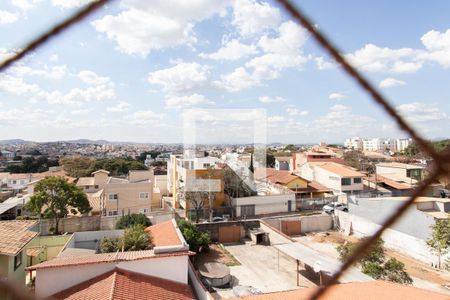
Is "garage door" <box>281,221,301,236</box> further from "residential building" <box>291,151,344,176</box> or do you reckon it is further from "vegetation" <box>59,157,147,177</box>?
"vegetation" <box>59,157,147,177</box>

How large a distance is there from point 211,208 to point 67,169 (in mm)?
21413

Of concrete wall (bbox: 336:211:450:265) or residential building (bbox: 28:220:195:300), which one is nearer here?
residential building (bbox: 28:220:195:300)

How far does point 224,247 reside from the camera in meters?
12.7

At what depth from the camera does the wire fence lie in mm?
572

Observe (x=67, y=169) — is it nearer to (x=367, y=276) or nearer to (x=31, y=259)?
(x=31, y=259)

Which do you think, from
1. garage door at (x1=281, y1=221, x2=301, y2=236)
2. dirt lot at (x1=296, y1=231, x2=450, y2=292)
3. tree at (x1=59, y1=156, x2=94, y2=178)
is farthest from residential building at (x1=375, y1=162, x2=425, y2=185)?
tree at (x1=59, y1=156, x2=94, y2=178)

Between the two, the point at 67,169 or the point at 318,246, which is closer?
the point at 318,246

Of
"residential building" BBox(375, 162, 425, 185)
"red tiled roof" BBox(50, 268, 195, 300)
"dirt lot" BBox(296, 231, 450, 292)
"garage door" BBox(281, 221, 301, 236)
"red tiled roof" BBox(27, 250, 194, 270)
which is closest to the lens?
"red tiled roof" BBox(50, 268, 195, 300)

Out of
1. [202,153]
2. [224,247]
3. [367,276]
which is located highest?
[202,153]

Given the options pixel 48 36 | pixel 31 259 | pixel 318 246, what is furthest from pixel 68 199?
pixel 48 36

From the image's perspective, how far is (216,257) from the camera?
1145cm

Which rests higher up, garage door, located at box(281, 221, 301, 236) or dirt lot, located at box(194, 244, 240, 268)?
garage door, located at box(281, 221, 301, 236)

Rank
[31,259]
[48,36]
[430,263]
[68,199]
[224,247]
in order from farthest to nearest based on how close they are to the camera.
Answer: [68,199]
[224,247]
[430,263]
[31,259]
[48,36]

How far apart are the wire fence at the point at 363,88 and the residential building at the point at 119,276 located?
610cm
